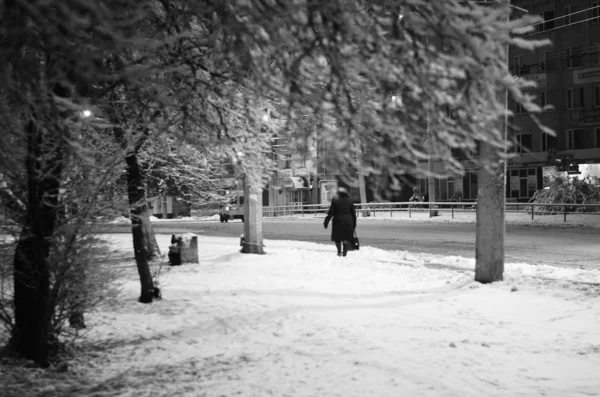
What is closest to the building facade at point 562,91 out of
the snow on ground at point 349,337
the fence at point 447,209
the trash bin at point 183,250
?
the fence at point 447,209

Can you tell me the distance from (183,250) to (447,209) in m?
23.0

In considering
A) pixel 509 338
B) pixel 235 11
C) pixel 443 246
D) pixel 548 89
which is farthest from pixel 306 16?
pixel 548 89

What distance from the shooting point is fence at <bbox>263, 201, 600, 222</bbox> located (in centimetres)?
2823

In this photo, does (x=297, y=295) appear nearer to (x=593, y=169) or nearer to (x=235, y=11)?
(x=235, y=11)

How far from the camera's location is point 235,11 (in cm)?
337

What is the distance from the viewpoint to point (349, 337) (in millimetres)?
6531

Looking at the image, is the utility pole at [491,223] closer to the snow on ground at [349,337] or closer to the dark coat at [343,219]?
the snow on ground at [349,337]

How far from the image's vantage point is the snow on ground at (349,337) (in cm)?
505

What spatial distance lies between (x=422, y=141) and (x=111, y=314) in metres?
5.62

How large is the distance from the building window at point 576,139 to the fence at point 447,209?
8.80 metres

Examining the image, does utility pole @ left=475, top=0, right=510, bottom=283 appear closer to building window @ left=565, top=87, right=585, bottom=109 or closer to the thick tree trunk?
the thick tree trunk

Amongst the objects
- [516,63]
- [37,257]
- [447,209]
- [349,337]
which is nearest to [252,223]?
[349,337]

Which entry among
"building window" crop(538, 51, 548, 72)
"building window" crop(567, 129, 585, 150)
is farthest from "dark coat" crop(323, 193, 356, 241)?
"building window" crop(538, 51, 548, 72)

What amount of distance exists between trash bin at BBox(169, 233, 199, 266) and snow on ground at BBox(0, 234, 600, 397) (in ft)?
4.75
